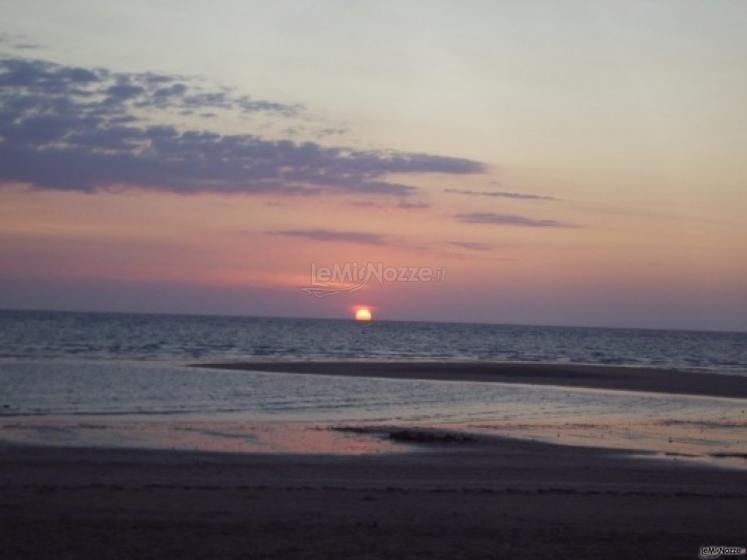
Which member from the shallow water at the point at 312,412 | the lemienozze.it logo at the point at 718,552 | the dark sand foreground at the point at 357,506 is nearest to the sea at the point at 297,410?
the shallow water at the point at 312,412

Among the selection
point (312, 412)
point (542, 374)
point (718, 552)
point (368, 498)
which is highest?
point (718, 552)

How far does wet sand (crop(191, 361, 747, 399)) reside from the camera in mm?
45406

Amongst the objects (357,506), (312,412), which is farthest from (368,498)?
(312,412)

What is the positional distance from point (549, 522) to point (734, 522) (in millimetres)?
2784

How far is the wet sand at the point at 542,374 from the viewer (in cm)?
4541

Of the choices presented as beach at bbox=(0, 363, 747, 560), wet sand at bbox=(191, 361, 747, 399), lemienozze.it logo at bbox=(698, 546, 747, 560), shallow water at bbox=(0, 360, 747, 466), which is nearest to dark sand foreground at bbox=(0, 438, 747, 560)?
beach at bbox=(0, 363, 747, 560)

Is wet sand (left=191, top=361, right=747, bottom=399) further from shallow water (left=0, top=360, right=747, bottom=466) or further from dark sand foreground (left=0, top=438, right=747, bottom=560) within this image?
dark sand foreground (left=0, top=438, right=747, bottom=560)

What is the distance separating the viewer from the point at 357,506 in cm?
1364

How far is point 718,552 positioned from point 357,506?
523 cm

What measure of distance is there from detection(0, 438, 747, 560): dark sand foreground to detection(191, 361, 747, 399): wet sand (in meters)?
26.6

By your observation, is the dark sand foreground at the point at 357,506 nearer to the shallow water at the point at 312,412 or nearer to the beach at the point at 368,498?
the beach at the point at 368,498

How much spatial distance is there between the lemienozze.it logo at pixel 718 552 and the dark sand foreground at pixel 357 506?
0.69ft

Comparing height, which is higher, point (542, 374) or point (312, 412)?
point (312, 412)

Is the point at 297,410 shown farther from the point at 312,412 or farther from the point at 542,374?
the point at 542,374
